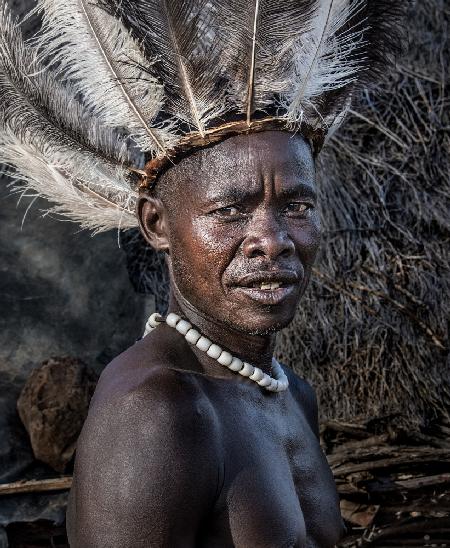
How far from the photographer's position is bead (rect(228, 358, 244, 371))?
174cm

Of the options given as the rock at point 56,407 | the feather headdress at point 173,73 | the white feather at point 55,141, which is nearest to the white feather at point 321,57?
the feather headdress at point 173,73

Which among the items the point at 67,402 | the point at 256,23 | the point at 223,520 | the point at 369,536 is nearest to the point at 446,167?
the point at 369,536

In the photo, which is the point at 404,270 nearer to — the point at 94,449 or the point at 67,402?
the point at 67,402

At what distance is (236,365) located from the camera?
5.70 feet

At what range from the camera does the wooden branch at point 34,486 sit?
3.06 meters

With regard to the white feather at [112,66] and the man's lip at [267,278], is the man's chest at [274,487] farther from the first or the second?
the white feather at [112,66]

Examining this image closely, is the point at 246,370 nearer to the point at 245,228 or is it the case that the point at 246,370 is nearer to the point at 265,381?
the point at 265,381

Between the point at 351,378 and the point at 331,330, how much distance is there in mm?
261

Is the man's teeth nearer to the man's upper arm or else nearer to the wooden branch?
the man's upper arm

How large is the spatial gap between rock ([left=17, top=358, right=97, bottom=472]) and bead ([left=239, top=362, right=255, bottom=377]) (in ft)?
5.26

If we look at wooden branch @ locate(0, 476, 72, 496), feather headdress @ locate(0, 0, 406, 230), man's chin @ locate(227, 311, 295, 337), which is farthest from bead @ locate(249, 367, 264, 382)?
wooden branch @ locate(0, 476, 72, 496)

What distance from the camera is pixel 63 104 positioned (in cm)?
191

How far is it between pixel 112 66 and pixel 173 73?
14 centimetres

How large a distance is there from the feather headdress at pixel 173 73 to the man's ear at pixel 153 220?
0.15ft
